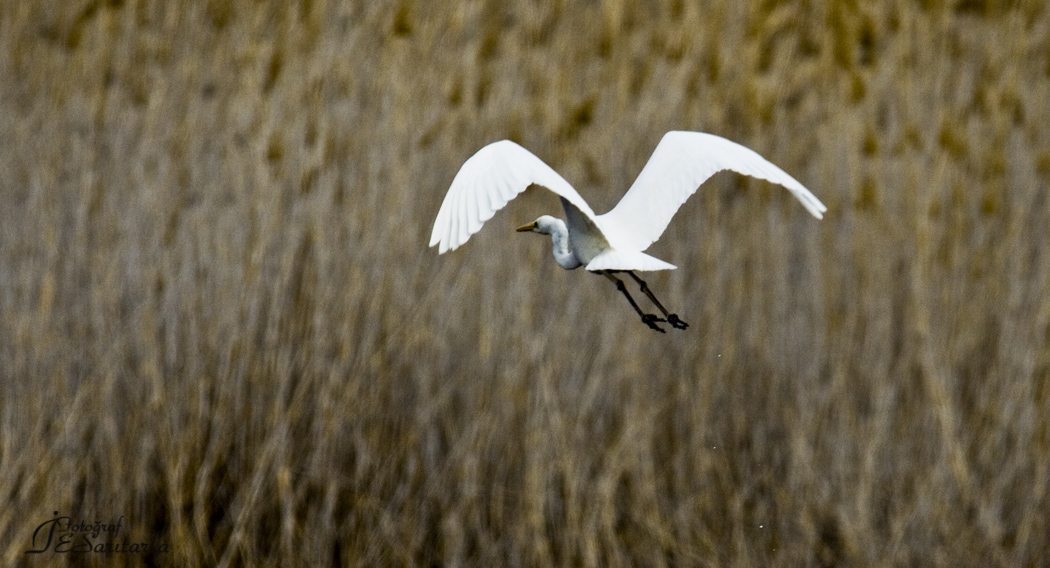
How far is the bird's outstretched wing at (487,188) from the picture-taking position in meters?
0.76

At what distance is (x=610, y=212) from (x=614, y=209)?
1 centimetres

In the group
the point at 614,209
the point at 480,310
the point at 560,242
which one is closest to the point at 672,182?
the point at 614,209

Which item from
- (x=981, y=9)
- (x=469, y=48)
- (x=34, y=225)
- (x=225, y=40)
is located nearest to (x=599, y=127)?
(x=469, y=48)

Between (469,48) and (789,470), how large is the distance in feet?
2.74

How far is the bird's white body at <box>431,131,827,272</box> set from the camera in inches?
29.5

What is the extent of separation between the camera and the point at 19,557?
5.01 ft

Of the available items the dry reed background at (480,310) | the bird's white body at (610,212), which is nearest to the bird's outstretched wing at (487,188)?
the bird's white body at (610,212)

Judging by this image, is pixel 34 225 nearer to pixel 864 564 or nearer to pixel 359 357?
pixel 359 357

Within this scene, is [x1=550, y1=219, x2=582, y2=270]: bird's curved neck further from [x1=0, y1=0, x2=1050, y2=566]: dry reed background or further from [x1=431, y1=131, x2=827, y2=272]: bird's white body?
[x1=0, y1=0, x2=1050, y2=566]: dry reed background

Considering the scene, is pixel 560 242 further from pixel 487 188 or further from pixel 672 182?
pixel 672 182

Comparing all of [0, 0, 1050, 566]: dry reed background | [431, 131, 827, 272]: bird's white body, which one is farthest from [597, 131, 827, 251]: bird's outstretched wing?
[0, 0, 1050, 566]: dry reed background

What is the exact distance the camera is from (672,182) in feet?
3.18

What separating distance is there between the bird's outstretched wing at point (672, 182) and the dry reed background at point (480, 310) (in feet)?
1.65

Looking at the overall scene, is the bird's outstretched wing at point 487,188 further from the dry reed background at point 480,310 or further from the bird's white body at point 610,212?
the dry reed background at point 480,310
